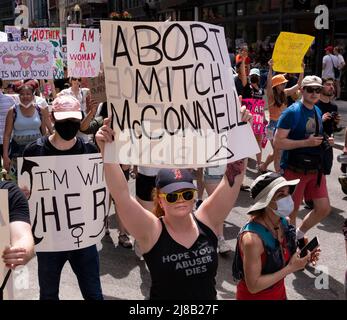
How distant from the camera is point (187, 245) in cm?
266

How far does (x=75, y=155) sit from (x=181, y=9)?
28.0 metres

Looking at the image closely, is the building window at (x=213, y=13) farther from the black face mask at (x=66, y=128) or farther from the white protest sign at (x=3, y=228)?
the white protest sign at (x=3, y=228)

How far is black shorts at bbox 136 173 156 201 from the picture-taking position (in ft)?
16.9

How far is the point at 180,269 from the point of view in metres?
2.61

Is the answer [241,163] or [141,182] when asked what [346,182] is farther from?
[241,163]

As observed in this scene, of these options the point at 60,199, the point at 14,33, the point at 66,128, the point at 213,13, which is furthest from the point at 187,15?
the point at 60,199

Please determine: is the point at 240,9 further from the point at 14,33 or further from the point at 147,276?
the point at 147,276

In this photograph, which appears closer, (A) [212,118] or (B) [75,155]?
(A) [212,118]

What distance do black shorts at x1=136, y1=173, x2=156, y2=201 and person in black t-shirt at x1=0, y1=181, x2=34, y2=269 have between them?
2.62 metres

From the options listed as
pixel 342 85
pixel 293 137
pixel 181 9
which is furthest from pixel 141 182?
pixel 181 9

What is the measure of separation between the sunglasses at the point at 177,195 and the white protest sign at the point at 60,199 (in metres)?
1.07

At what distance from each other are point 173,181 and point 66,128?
3.74 ft

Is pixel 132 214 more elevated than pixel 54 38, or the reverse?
pixel 54 38
